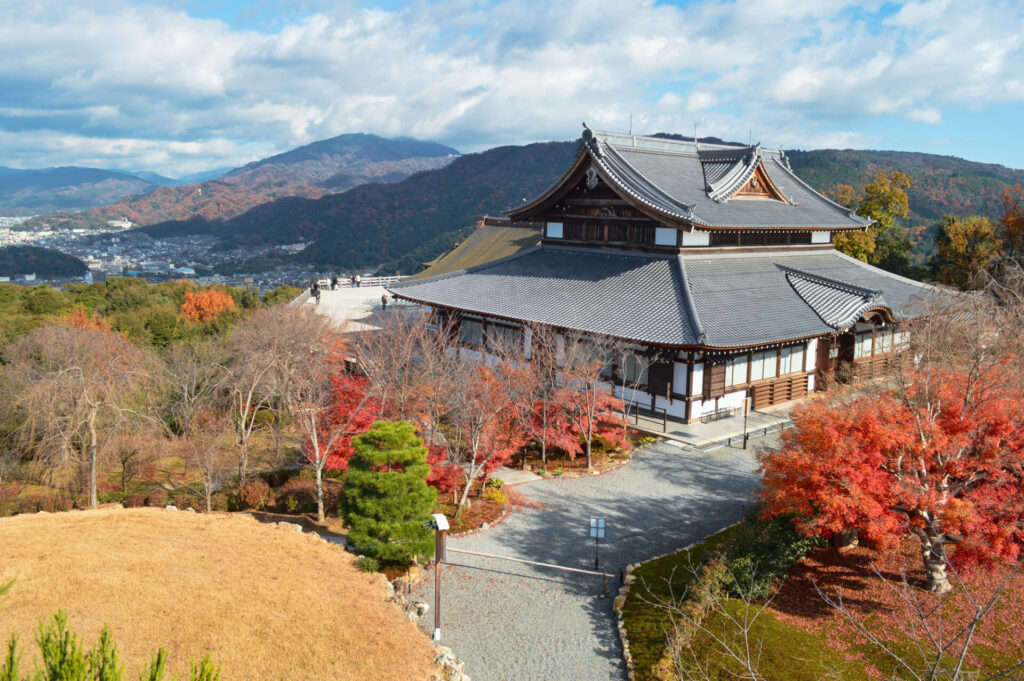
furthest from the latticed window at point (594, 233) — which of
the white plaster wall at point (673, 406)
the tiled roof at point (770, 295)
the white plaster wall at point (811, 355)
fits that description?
the white plaster wall at point (811, 355)

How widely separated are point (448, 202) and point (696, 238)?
10193 centimetres

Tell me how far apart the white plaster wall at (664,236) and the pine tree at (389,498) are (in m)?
14.8

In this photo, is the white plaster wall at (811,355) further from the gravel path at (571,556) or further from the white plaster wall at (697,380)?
the gravel path at (571,556)

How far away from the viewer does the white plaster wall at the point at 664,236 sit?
81.9 feet

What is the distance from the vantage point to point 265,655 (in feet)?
33.0

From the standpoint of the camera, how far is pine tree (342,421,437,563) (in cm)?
1312

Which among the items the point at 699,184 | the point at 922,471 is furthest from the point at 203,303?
the point at 922,471

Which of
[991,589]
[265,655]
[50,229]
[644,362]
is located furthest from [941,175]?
[50,229]

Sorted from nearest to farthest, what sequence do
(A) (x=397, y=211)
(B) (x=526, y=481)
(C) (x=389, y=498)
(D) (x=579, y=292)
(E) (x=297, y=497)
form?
1. (C) (x=389, y=498)
2. (E) (x=297, y=497)
3. (B) (x=526, y=481)
4. (D) (x=579, y=292)
5. (A) (x=397, y=211)

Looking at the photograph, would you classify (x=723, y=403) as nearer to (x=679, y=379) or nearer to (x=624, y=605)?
(x=679, y=379)

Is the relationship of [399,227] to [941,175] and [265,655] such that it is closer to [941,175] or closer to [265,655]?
[941,175]

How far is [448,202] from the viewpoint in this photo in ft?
404

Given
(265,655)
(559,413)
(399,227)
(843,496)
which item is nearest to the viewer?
(265,655)

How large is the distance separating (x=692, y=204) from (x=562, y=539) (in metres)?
14.6
